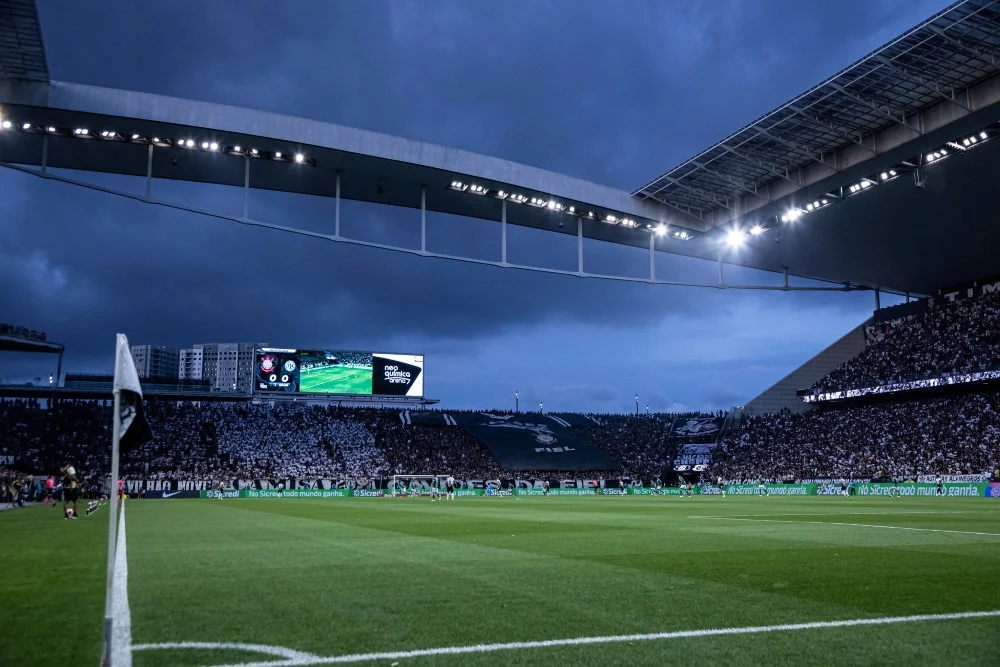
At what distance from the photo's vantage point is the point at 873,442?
175 ft

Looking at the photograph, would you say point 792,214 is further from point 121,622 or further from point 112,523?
point 112,523

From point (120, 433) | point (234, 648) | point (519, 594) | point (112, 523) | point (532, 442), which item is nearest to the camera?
point (112, 523)

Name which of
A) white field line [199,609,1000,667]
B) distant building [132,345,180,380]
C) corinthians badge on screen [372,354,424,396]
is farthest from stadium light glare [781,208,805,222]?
distant building [132,345,180,380]

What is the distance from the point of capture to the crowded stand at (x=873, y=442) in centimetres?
4697

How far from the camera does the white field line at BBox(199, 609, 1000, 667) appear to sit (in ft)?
17.7

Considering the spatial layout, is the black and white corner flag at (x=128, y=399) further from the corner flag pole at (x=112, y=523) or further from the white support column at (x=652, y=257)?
the white support column at (x=652, y=257)

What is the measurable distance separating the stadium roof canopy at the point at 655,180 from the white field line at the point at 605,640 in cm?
1879

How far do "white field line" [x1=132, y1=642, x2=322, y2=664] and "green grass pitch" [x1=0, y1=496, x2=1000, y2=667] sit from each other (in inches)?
4.0

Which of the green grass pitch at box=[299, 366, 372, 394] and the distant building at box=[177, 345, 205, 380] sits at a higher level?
the distant building at box=[177, 345, 205, 380]

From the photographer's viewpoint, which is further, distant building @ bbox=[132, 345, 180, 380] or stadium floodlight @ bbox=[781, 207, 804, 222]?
distant building @ bbox=[132, 345, 180, 380]

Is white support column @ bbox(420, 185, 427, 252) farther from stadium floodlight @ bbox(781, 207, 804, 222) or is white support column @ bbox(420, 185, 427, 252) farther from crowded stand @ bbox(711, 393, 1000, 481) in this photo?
crowded stand @ bbox(711, 393, 1000, 481)

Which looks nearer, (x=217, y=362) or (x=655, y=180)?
(x=655, y=180)

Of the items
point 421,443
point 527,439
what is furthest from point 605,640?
point 527,439

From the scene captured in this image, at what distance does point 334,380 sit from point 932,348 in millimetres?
47862
